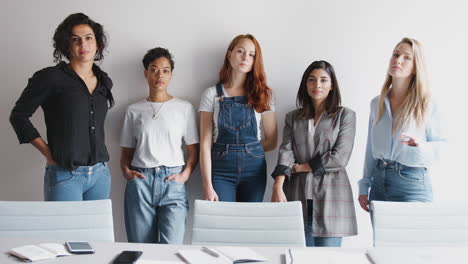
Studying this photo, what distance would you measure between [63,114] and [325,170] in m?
1.62

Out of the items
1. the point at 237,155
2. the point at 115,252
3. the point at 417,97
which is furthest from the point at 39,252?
the point at 417,97

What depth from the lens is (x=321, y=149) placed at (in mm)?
2416

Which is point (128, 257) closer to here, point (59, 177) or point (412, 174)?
point (59, 177)

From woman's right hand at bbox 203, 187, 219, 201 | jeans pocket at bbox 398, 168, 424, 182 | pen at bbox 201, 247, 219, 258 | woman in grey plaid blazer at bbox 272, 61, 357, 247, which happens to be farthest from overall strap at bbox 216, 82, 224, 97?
pen at bbox 201, 247, 219, 258

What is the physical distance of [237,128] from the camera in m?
2.57

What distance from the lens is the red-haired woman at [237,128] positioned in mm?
2551

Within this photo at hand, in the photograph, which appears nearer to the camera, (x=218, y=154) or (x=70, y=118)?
(x=70, y=118)

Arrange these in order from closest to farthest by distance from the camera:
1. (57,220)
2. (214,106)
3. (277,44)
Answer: (57,220) → (214,106) → (277,44)

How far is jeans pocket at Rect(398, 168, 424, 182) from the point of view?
217cm

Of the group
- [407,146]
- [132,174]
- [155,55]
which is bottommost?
[132,174]

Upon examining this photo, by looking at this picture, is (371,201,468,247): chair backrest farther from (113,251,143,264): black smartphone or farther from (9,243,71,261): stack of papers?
(9,243,71,261): stack of papers

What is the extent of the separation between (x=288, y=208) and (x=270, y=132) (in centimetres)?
99

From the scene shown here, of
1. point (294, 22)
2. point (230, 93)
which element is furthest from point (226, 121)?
point (294, 22)

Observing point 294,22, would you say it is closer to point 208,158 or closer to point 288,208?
point 208,158
